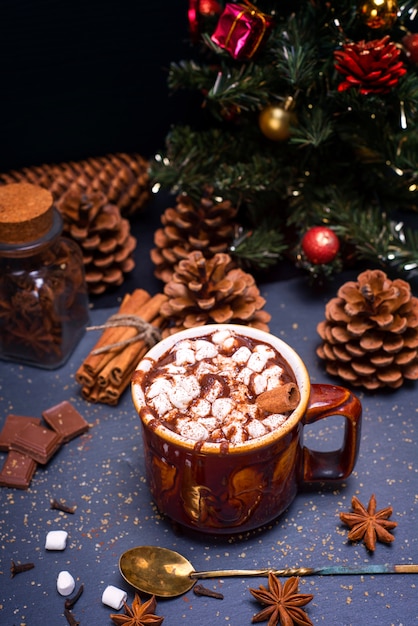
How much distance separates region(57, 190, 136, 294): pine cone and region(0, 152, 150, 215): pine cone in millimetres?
56

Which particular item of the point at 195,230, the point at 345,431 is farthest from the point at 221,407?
the point at 195,230

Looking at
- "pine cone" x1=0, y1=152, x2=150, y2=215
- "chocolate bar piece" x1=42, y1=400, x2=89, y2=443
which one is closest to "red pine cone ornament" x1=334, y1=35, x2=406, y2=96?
"pine cone" x1=0, y1=152, x2=150, y2=215

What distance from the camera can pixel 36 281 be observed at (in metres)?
1.41

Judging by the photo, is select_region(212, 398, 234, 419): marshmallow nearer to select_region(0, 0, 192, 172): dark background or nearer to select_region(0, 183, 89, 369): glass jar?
select_region(0, 183, 89, 369): glass jar

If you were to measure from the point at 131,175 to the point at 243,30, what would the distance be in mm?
467

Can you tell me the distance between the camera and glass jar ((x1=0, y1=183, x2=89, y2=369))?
1371 millimetres

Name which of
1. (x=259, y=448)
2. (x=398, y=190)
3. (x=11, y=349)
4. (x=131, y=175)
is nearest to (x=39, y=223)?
(x=11, y=349)

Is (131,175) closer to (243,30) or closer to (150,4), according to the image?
(150,4)

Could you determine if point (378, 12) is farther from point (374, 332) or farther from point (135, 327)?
point (135, 327)

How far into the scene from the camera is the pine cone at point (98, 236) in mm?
1563

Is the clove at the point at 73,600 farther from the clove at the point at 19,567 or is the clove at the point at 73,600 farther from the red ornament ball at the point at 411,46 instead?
the red ornament ball at the point at 411,46

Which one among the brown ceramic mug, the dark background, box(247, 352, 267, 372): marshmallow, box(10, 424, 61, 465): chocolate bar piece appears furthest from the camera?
the dark background

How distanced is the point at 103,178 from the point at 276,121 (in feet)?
1.39

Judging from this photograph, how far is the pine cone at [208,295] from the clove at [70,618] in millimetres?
509
